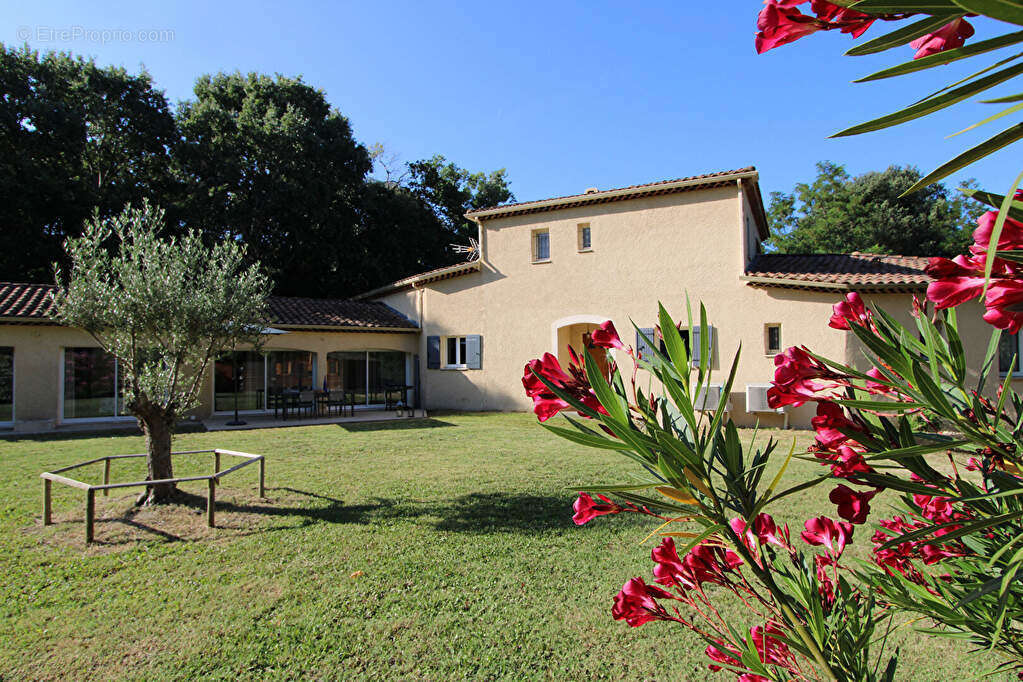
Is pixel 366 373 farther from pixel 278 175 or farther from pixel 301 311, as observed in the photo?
pixel 278 175

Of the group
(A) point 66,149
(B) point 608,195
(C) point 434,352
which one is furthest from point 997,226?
(A) point 66,149

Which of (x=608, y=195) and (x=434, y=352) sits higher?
(x=608, y=195)

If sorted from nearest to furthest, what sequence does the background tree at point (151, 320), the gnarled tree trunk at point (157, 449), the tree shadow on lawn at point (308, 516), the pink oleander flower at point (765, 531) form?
the pink oleander flower at point (765, 531) → the tree shadow on lawn at point (308, 516) → the background tree at point (151, 320) → the gnarled tree trunk at point (157, 449)

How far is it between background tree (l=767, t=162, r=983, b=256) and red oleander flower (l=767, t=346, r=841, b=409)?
29.8 metres

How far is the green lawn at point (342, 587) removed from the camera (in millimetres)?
3346

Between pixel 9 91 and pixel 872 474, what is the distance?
27.7 metres

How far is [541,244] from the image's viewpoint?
17.0 m

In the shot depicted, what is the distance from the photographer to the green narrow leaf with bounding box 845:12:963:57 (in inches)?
25.1

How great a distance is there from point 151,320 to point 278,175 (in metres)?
18.1

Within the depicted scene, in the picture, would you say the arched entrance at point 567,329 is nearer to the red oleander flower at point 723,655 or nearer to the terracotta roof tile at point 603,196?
the terracotta roof tile at point 603,196

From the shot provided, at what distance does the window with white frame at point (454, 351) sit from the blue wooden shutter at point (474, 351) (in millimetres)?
414

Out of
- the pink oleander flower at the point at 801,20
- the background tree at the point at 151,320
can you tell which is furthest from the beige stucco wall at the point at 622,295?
the pink oleander flower at the point at 801,20

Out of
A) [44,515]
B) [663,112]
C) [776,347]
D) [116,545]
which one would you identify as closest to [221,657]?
[116,545]

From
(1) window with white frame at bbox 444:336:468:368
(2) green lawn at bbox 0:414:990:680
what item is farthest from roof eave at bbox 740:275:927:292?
(1) window with white frame at bbox 444:336:468:368
